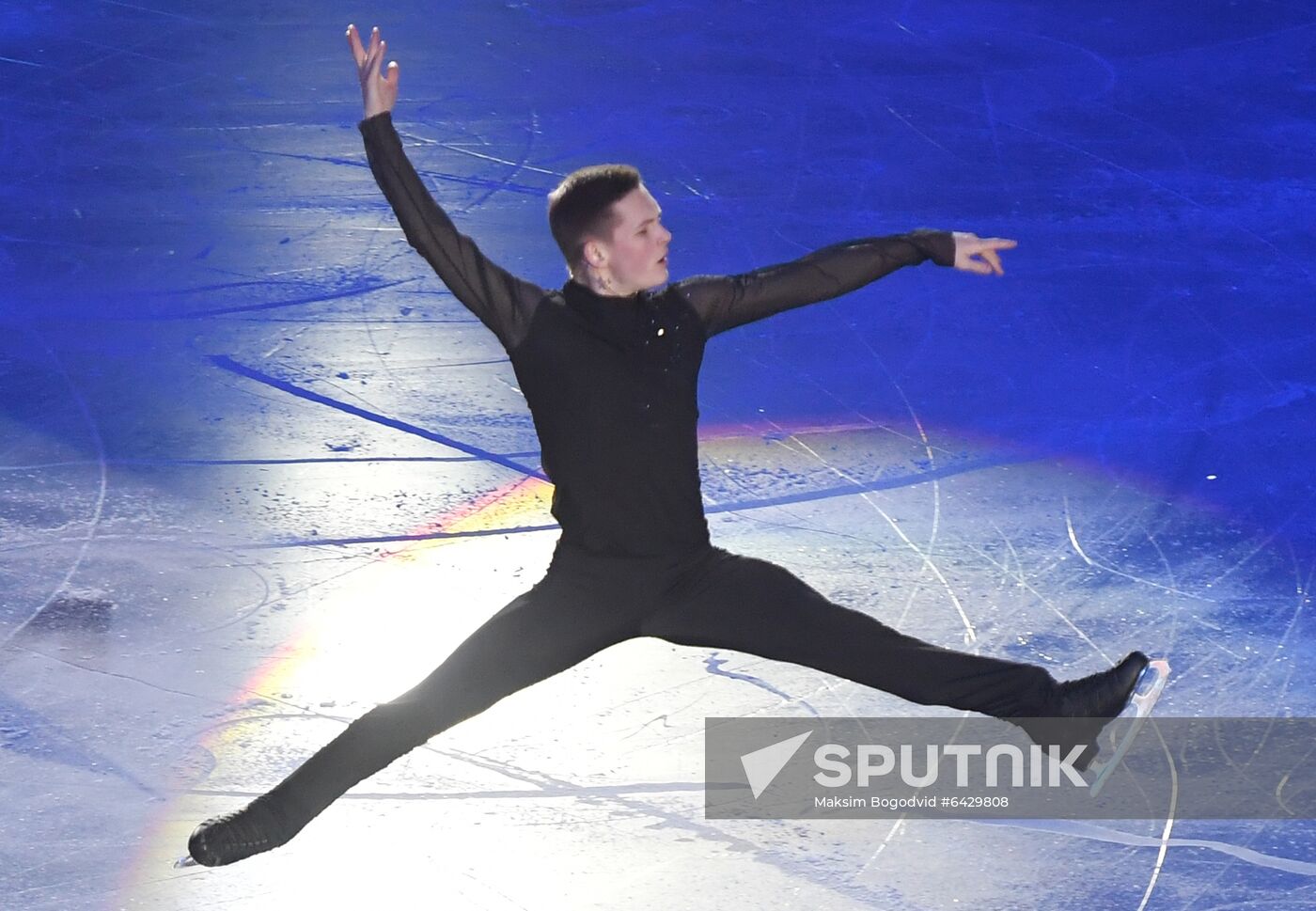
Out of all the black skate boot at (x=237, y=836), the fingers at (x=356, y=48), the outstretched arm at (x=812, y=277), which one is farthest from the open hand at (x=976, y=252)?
the black skate boot at (x=237, y=836)

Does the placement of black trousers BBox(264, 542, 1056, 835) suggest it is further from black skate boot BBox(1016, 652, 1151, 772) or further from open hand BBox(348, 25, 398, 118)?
open hand BBox(348, 25, 398, 118)

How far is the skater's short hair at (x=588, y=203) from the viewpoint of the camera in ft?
13.2

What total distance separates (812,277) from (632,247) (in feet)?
1.59

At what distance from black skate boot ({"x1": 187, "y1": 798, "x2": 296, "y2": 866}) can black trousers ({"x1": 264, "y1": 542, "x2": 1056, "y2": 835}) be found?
1.3 inches

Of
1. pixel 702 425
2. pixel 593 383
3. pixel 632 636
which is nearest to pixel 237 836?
pixel 632 636

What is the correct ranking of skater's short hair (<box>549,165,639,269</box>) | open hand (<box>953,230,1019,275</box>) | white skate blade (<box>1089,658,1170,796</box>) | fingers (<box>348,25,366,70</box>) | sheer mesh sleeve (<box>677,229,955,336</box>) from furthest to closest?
white skate blade (<box>1089,658,1170,796</box>)
open hand (<box>953,230,1019,275</box>)
sheer mesh sleeve (<box>677,229,955,336</box>)
skater's short hair (<box>549,165,639,269</box>)
fingers (<box>348,25,366,70</box>)

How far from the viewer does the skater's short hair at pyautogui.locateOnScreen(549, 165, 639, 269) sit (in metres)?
4.02

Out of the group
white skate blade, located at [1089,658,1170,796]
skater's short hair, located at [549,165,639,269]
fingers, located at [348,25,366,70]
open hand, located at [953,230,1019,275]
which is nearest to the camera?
fingers, located at [348,25,366,70]

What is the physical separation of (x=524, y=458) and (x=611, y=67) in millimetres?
4750

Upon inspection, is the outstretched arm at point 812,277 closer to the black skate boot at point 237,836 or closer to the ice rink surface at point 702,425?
the ice rink surface at point 702,425

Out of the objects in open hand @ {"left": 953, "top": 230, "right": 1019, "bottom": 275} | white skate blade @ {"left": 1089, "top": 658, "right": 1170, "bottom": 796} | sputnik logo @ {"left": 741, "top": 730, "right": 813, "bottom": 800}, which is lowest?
sputnik logo @ {"left": 741, "top": 730, "right": 813, "bottom": 800}

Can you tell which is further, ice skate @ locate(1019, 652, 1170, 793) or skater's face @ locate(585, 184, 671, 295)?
ice skate @ locate(1019, 652, 1170, 793)

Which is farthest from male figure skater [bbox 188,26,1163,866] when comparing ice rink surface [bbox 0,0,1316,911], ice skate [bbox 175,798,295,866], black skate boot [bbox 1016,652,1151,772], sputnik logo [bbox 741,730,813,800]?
sputnik logo [bbox 741,730,813,800]

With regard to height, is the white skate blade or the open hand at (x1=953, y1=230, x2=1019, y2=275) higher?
the open hand at (x1=953, y1=230, x2=1019, y2=275)
